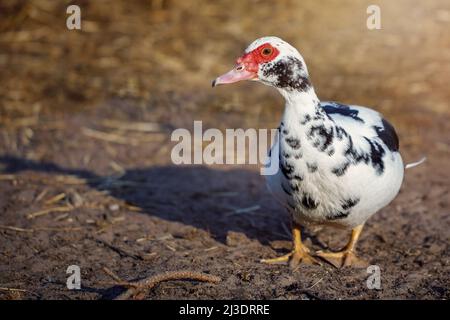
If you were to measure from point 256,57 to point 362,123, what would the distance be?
896mm

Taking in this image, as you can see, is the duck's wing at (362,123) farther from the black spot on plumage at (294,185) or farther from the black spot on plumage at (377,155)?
the black spot on plumage at (294,185)

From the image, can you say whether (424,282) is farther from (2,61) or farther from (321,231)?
(2,61)

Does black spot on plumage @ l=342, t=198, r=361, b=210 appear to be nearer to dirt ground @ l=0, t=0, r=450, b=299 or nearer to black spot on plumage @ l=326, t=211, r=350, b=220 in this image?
black spot on plumage @ l=326, t=211, r=350, b=220

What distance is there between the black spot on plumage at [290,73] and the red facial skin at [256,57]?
0.15ft

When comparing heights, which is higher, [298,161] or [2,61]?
[2,61]

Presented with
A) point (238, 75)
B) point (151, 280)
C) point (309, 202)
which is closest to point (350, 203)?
point (309, 202)

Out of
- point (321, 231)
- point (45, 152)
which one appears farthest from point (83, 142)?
point (321, 231)

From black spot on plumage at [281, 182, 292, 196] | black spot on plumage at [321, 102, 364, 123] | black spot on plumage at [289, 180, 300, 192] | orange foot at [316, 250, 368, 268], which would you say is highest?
black spot on plumage at [321, 102, 364, 123]

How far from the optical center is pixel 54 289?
4113 mm

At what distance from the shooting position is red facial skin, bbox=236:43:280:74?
4023 millimetres

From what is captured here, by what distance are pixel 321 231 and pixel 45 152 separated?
2730 millimetres

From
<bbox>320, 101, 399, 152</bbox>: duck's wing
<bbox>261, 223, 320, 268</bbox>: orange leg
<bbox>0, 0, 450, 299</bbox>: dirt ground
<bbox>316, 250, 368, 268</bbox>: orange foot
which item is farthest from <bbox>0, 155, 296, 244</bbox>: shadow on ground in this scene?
<bbox>320, 101, 399, 152</bbox>: duck's wing
